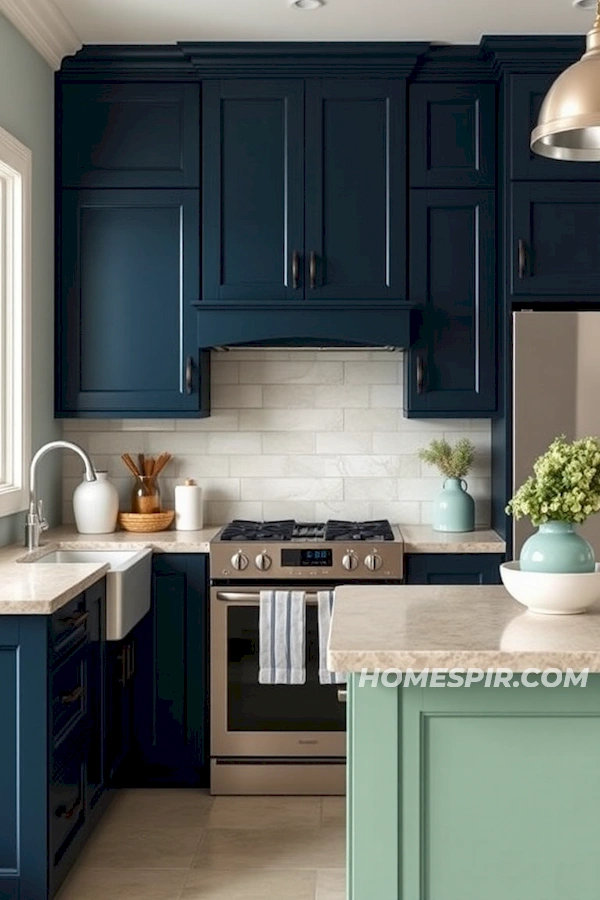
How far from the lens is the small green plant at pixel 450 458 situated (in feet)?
15.7

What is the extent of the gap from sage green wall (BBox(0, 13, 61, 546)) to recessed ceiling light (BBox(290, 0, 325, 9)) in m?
1.01

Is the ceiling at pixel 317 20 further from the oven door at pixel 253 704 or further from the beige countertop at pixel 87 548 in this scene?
the oven door at pixel 253 704

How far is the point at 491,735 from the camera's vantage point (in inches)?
96.4

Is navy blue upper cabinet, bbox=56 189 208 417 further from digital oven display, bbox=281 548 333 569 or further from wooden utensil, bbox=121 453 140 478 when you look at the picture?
digital oven display, bbox=281 548 333 569

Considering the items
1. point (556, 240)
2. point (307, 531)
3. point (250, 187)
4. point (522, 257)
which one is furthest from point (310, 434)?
point (556, 240)

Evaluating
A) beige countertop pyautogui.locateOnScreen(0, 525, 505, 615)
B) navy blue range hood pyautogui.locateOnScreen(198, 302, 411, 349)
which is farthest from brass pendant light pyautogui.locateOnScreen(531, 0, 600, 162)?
navy blue range hood pyautogui.locateOnScreen(198, 302, 411, 349)

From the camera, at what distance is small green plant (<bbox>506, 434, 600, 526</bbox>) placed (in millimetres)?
2596

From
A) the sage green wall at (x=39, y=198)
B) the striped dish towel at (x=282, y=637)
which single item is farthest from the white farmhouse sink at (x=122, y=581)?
the striped dish towel at (x=282, y=637)

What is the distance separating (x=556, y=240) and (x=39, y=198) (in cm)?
201

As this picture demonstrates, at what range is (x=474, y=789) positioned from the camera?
8.05 ft

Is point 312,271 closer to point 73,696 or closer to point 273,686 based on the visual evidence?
point 273,686

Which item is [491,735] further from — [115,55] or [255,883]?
[115,55]

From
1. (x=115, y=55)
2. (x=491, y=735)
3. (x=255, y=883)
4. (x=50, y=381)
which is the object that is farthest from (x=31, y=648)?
(x=115, y=55)

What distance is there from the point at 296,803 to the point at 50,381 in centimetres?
192
